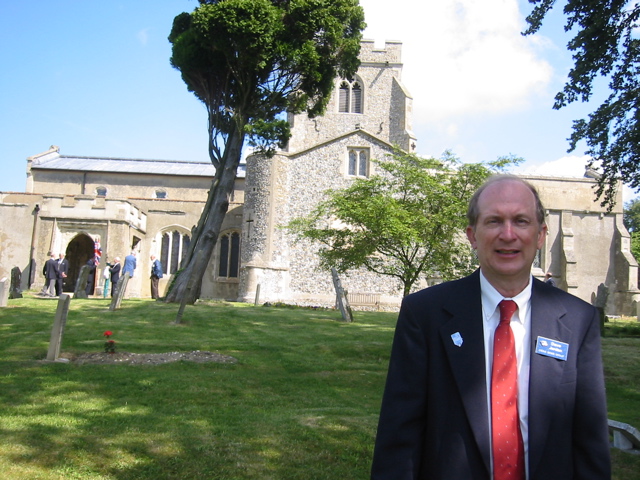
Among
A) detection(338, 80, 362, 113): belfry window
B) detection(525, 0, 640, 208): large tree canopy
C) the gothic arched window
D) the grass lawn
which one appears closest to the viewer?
the grass lawn

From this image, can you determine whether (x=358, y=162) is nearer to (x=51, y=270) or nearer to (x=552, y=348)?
(x=51, y=270)

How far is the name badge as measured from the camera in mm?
2154

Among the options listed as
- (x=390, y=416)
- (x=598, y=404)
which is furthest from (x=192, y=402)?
(x=598, y=404)

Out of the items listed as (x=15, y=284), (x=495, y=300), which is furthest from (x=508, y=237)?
(x=15, y=284)

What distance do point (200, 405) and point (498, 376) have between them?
14.4ft

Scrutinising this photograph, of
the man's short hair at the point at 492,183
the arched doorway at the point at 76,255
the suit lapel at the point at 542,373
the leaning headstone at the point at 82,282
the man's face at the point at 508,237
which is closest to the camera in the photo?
the suit lapel at the point at 542,373

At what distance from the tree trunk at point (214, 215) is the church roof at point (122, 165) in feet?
61.9

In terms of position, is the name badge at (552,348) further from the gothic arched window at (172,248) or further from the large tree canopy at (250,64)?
the gothic arched window at (172,248)

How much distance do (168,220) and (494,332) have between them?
30.5m

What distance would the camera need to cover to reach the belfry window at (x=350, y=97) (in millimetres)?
35812

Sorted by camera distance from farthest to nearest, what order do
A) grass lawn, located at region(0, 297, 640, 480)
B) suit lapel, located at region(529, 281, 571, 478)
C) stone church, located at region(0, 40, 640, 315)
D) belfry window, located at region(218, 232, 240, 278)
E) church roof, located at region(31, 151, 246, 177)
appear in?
church roof, located at region(31, 151, 246, 177) → belfry window, located at region(218, 232, 240, 278) → stone church, located at region(0, 40, 640, 315) → grass lawn, located at region(0, 297, 640, 480) → suit lapel, located at region(529, 281, 571, 478)

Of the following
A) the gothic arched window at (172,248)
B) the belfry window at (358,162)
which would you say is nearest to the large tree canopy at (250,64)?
the belfry window at (358,162)

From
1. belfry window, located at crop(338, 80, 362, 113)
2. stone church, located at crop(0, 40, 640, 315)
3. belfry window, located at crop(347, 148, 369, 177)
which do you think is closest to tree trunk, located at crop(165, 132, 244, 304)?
stone church, located at crop(0, 40, 640, 315)

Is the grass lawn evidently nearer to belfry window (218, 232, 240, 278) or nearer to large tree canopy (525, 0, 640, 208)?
large tree canopy (525, 0, 640, 208)
